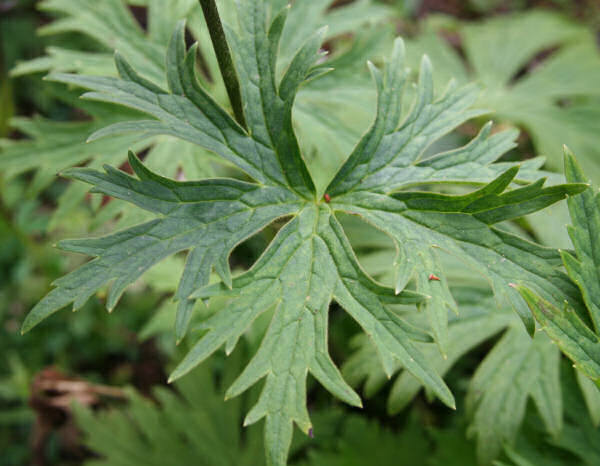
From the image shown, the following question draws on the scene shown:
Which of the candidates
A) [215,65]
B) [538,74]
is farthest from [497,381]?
[538,74]

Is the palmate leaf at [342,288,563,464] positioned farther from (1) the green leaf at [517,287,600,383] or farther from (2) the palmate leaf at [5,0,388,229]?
(2) the palmate leaf at [5,0,388,229]

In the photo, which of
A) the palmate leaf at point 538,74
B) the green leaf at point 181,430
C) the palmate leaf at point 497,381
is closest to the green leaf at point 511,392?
the palmate leaf at point 497,381

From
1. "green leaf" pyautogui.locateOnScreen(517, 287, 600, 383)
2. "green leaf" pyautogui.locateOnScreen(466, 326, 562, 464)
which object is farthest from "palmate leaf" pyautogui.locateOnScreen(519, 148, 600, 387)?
"green leaf" pyautogui.locateOnScreen(466, 326, 562, 464)

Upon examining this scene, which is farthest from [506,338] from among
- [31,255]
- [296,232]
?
[31,255]

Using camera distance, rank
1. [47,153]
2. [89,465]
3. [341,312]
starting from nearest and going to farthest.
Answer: [47,153] < [89,465] < [341,312]

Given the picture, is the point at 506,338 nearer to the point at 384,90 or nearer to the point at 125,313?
the point at 384,90
